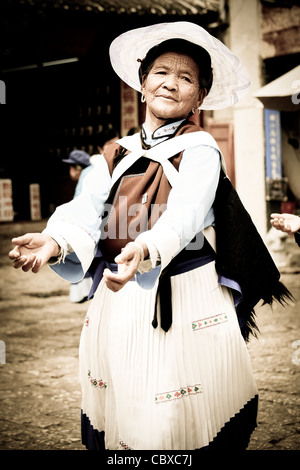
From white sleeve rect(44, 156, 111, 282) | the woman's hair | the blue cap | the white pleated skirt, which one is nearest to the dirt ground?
the white pleated skirt

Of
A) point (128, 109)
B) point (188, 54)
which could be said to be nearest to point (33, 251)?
point (188, 54)

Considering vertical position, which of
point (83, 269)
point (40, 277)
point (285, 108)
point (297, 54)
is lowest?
point (40, 277)

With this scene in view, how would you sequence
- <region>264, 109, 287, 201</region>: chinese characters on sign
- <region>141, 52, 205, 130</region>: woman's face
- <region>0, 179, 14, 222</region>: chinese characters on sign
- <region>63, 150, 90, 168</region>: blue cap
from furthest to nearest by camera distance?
<region>0, 179, 14, 222</region>: chinese characters on sign < <region>264, 109, 287, 201</region>: chinese characters on sign < <region>63, 150, 90, 168</region>: blue cap < <region>141, 52, 205, 130</region>: woman's face

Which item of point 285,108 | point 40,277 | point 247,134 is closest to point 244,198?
point 247,134

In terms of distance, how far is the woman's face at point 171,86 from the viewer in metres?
2.44

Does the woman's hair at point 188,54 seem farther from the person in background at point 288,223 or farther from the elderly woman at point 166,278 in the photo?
the person in background at point 288,223

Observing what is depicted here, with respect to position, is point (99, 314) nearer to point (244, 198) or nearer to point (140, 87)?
point (140, 87)

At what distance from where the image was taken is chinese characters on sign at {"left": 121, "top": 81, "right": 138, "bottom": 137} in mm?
12665

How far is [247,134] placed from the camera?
422 inches

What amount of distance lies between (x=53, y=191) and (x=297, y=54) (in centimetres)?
815

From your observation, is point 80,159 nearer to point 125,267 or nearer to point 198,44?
point 198,44

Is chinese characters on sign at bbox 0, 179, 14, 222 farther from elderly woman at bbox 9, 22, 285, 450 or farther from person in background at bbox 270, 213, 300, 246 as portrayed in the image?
person in background at bbox 270, 213, 300, 246

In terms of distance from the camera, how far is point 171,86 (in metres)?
2.42

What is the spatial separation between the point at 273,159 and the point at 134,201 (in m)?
8.66
